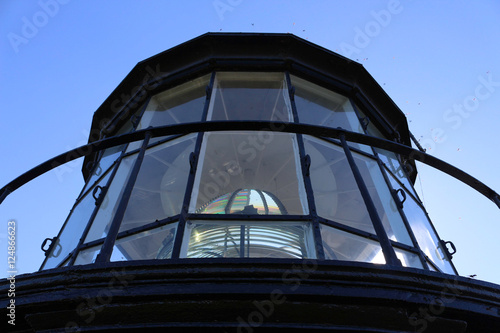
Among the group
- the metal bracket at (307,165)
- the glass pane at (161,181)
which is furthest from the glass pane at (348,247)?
the glass pane at (161,181)

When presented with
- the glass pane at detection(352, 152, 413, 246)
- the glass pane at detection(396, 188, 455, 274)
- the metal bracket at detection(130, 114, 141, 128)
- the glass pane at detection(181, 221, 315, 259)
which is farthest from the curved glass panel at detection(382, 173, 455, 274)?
the metal bracket at detection(130, 114, 141, 128)

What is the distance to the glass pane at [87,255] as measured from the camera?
10.6ft

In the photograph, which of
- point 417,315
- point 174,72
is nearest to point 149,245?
point 417,315

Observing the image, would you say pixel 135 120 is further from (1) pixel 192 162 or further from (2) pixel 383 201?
(2) pixel 383 201

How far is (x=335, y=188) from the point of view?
4652 mm

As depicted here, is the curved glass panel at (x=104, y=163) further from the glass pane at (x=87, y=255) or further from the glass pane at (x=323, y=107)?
the glass pane at (x=323, y=107)

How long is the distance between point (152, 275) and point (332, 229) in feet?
4.93

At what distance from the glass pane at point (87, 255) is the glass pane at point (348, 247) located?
5.32ft

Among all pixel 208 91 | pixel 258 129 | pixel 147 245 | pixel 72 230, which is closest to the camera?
pixel 258 129

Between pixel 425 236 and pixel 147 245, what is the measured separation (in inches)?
95.5

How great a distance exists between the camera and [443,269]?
12.0ft

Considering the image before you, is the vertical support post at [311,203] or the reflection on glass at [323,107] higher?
the reflection on glass at [323,107]

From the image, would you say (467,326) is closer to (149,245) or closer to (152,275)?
(152,275)

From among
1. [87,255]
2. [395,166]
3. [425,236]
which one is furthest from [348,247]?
[87,255]
